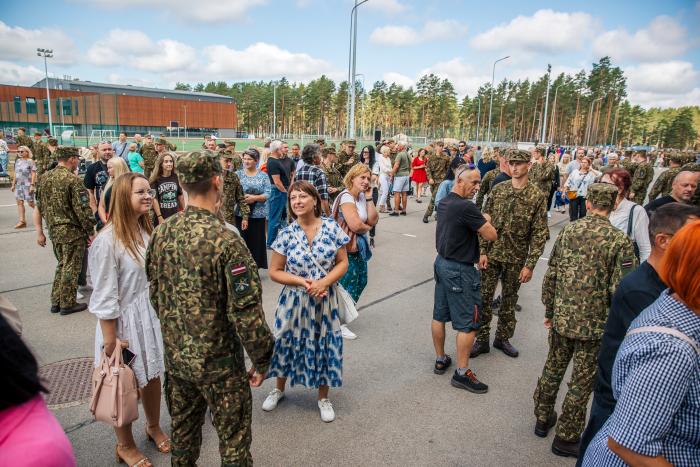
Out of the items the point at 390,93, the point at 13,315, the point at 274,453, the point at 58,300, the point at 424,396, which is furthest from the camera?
the point at 390,93

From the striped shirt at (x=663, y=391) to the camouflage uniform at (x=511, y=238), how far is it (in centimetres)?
304

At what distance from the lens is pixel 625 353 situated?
157 cm

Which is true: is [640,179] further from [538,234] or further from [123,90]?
[123,90]

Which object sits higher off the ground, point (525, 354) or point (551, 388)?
point (551, 388)

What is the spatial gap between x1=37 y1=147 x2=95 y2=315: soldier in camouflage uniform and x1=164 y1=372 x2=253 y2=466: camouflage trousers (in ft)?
13.1

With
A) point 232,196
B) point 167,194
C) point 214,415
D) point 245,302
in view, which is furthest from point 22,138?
point 245,302

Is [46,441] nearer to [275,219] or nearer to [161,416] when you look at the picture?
[161,416]

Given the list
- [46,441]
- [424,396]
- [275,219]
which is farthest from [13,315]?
[275,219]

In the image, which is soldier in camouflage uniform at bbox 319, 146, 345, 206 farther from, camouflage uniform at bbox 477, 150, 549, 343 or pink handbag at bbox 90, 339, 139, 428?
pink handbag at bbox 90, 339, 139, 428

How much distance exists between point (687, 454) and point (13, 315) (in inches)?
90.1

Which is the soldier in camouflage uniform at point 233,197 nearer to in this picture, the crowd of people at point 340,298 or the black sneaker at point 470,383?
the crowd of people at point 340,298

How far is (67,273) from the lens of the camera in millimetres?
5664

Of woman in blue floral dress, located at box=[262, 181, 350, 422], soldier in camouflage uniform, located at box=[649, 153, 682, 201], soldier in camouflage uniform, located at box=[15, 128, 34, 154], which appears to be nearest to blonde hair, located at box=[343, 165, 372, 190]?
woman in blue floral dress, located at box=[262, 181, 350, 422]

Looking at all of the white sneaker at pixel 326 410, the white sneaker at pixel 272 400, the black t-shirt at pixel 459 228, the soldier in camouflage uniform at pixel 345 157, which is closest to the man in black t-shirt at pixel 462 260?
the black t-shirt at pixel 459 228
